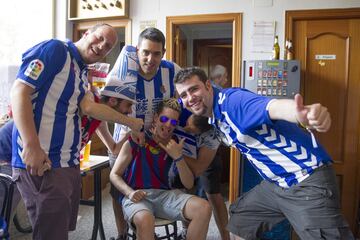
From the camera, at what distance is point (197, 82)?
61.7 inches

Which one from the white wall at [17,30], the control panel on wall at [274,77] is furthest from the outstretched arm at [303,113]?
the white wall at [17,30]

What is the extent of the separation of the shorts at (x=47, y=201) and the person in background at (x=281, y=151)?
2.30 feet

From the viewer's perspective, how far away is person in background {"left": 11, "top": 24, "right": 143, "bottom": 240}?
4.03ft

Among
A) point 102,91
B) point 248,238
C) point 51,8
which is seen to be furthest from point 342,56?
point 51,8

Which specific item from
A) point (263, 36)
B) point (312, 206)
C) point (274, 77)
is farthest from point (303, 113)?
point (263, 36)

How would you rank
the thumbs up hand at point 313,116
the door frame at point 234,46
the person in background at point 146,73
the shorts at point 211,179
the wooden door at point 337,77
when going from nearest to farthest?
the thumbs up hand at point 313,116 < the person in background at point 146,73 < the shorts at point 211,179 < the wooden door at point 337,77 < the door frame at point 234,46

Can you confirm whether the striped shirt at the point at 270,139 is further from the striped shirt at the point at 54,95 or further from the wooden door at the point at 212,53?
the wooden door at the point at 212,53

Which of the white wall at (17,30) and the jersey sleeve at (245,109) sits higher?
the white wall at (17,30)

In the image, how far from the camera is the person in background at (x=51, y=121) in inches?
48.3

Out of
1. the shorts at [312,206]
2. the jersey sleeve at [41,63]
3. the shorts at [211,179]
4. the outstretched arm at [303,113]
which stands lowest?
the shorts at [211,179]

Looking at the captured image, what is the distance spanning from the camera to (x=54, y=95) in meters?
1.31

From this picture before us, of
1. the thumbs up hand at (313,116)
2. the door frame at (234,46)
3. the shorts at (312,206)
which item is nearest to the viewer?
the thumbs up hand at (313,116)

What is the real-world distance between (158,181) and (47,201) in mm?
702

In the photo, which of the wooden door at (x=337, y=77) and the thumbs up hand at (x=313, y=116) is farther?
the wooden door at (x=337, y=77)
